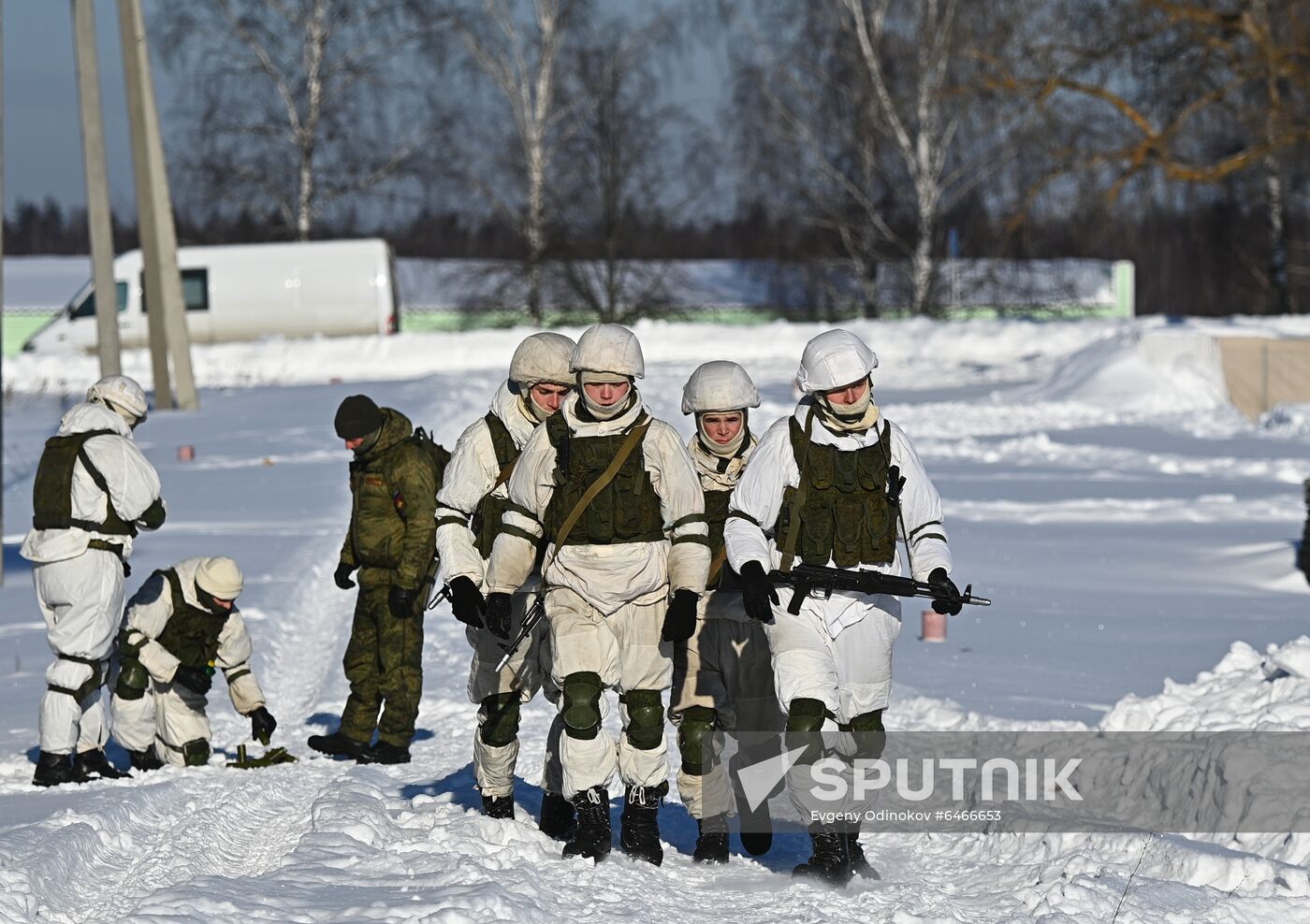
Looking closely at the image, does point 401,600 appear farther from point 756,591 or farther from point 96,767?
point 756,591

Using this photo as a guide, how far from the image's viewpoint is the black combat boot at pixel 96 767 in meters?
7.50

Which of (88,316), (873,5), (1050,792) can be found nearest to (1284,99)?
(873,5)

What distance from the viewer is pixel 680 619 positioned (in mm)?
5762

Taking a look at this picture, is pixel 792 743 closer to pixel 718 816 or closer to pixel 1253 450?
pixel 718 816

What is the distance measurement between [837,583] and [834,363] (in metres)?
0.71

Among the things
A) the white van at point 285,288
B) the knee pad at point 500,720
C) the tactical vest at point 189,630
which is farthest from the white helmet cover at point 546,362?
the white van at point 285,288

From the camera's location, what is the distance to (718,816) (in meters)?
6.21

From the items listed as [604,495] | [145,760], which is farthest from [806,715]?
[145,760]

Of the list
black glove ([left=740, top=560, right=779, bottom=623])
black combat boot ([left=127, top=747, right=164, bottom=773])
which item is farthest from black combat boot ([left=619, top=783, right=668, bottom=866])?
black combat boot ([left=127, top=747, right=164, bottom=773])

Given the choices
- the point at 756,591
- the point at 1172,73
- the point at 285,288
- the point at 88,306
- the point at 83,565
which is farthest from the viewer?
the point at 285,288

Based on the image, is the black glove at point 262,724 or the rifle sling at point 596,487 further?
the black glove at point 262,724

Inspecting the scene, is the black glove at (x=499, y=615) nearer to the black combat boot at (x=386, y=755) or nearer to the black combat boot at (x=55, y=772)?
the black combat boot at (x=386, y=755)

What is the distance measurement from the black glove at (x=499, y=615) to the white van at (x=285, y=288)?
2798 cm

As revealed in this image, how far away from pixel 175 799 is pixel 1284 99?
996 inches
